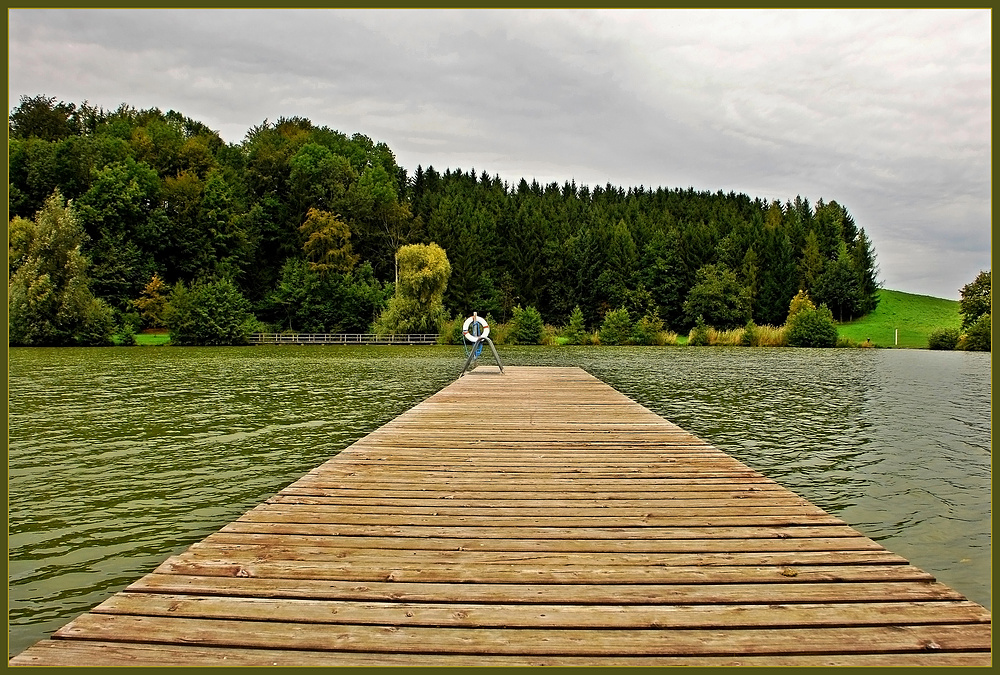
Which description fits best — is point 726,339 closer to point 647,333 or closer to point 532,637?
point 647,333

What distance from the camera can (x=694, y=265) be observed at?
59.4 meters

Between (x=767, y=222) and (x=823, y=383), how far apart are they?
60251 mm

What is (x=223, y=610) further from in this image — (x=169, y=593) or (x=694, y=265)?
(x=694, y=265)

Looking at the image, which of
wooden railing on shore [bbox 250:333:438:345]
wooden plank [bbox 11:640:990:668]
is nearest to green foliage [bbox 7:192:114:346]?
wooden railing on shore [bbox 250:333:438:345]

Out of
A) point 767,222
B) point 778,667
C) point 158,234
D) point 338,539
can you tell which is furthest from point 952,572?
point 767,222

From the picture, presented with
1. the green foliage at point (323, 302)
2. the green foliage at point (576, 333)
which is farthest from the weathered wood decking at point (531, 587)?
the green foliage at point (323, 302)

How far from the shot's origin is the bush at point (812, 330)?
43969 mm

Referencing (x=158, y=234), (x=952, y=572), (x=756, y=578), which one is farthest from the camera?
(x=158, y=234)

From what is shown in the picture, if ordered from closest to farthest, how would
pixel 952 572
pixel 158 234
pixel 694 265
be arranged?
pixel 952 572 → pixel 158 234 → pixel 694 265

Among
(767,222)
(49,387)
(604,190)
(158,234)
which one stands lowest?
(49,387)

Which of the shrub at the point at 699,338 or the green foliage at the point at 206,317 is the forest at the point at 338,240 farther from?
the shrub at the point at 699,338

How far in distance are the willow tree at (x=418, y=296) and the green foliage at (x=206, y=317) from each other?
10304mm

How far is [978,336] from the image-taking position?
122 ft

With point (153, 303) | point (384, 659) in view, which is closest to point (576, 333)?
point (153, 303)
